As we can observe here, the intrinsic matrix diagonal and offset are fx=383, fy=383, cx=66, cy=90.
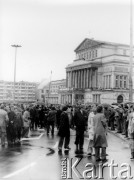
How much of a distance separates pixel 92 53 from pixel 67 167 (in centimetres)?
8376

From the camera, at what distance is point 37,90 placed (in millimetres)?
123062

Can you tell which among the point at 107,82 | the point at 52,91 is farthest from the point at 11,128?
the point at 52,91

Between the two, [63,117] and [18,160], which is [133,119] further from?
[18,160]

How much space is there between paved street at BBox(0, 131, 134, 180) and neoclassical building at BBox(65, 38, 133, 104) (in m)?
59.1

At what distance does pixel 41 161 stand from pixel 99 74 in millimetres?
73322

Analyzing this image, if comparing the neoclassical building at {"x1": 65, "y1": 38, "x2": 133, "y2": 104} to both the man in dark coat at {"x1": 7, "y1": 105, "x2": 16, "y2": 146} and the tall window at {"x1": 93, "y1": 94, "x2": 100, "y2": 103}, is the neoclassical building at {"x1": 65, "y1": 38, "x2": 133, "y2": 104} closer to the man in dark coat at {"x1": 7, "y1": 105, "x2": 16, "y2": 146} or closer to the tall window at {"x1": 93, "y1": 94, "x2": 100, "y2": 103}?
the tall window at {"x1": 93, "y1": 94, "x2": 100, "y2": 103}

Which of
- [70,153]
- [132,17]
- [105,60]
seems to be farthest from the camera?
[105,60]

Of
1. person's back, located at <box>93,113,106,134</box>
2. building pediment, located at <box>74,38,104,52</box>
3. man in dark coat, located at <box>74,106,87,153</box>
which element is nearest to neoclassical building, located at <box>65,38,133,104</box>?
building pediment, located at <box>74,38,104,52</box>

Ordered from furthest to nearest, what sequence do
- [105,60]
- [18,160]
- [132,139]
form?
[105,60], [132,139], [18,160]

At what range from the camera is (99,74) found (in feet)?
278

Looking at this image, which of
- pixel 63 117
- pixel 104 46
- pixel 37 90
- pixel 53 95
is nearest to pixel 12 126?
pixel 63 117

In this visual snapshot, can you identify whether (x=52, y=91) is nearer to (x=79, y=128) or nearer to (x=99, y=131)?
(x=79, y=128)

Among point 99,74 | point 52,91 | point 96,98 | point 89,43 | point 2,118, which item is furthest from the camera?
point 52,91

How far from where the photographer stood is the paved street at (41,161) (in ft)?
31.9
